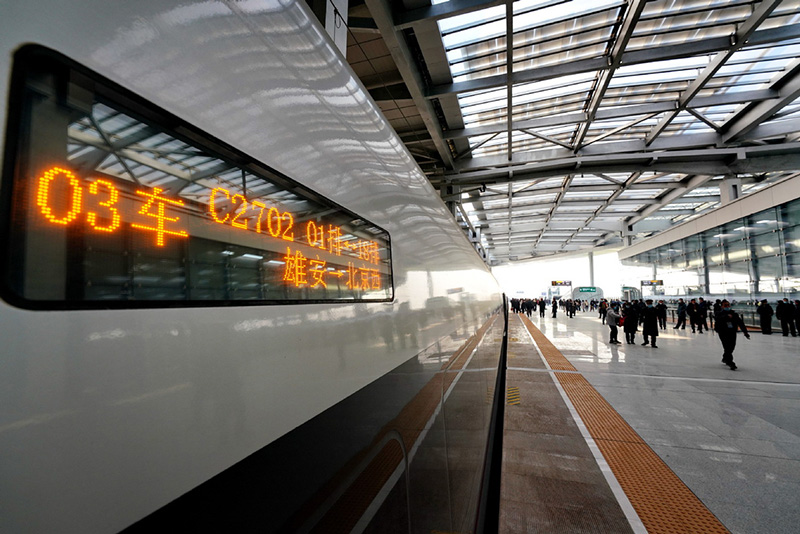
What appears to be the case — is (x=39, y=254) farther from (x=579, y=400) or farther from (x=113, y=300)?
(x=579, y=400)

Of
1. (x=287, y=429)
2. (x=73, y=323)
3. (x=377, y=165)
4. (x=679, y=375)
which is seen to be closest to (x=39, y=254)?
(x=73, y=323)

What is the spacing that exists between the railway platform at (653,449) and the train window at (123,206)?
153 inches

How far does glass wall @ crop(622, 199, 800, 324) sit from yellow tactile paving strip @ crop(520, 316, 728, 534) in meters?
17.1

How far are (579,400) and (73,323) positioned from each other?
823 centimetres

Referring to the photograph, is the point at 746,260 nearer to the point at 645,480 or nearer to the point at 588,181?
the point at 588,181

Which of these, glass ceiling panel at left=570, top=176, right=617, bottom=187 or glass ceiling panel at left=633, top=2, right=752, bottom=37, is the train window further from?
glass ceiling panel at left=570, top=176, right=617, bottom=187

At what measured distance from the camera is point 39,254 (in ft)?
1.87

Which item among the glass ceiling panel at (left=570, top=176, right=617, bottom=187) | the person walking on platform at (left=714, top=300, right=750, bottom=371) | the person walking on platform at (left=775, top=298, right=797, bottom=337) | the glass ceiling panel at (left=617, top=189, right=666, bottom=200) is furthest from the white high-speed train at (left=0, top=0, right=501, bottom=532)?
the glass ceiling panel at (left=617, top=189, right=666, bottom=200)

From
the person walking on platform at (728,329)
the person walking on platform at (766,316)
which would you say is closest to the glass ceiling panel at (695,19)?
the person walking on platform at (728,329)

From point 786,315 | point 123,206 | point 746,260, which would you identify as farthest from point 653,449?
point 746,260

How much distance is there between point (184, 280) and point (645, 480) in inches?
206

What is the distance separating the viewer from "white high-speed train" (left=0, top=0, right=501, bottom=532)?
0.54m

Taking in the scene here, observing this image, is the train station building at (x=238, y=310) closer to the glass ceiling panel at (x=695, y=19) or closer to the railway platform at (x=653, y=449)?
the railway platform at (x=653, y=449)

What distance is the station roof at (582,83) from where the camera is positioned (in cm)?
793
